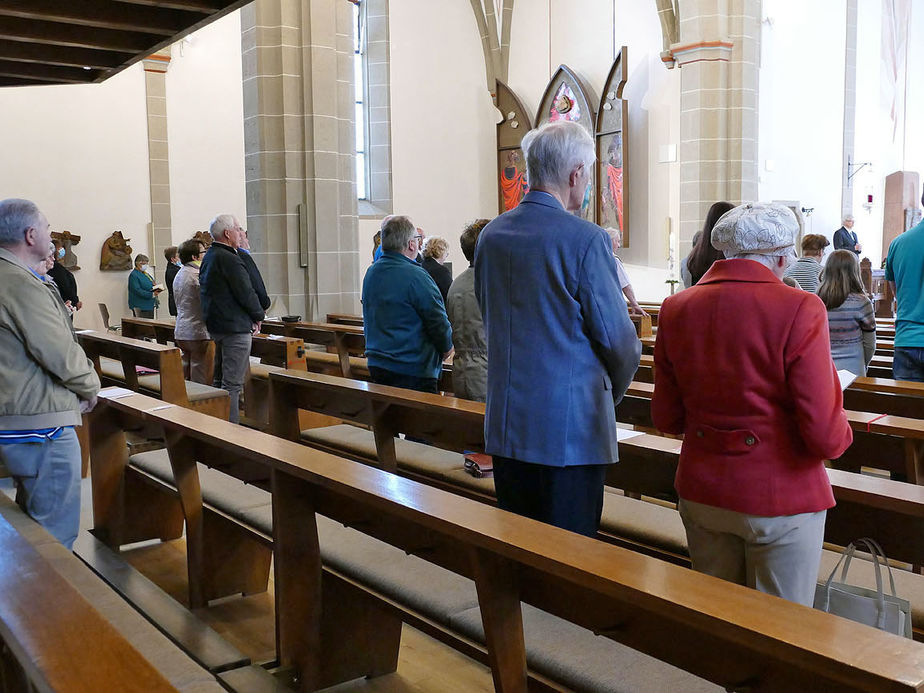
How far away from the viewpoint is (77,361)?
301cm

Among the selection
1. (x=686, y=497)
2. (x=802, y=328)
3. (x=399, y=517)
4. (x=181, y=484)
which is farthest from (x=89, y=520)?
(x=802, y=328)

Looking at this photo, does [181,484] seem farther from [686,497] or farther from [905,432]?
[905,432]

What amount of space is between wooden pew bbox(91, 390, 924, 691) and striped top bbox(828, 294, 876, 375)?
3122 millimetres

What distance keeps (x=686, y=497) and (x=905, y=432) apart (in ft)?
4.29

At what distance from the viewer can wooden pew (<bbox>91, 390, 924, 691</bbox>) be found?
1.36m

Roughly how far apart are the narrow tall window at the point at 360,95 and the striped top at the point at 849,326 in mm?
10214

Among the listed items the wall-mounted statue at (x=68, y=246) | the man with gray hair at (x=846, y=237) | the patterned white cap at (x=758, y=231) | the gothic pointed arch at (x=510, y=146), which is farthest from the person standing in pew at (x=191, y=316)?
the man with gray hair at (x=846, y=237)

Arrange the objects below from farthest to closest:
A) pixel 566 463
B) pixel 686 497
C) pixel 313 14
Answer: pixel 313 14 → pixel 566 463 → pixel 686 497

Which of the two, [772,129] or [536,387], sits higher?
[772,129]

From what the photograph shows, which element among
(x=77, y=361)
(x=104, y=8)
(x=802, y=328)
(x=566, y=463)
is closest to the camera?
(x=802, y=328)

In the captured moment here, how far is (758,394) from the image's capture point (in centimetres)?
200

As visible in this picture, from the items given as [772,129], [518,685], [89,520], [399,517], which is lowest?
[89,520]

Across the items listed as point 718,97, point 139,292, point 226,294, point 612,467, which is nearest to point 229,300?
point 226,294

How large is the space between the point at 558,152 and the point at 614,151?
11.1 metres
